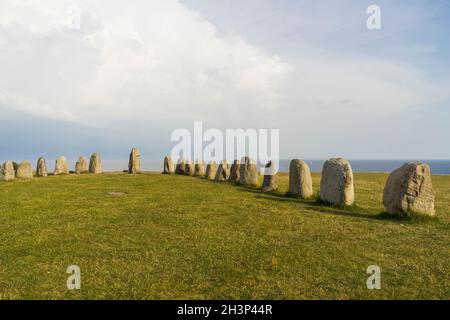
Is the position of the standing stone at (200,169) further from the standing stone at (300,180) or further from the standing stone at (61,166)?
the standing stone at (300,180)

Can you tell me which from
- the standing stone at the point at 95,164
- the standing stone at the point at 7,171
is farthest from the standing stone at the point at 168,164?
the standing stone at the point at 7,171

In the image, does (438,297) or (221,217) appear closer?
(438,297)

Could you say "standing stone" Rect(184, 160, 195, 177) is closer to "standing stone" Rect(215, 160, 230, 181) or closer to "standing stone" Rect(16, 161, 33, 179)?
"standing stone" Rect(215, 160, 230, 181)

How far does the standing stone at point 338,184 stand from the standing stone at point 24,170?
24.2 m

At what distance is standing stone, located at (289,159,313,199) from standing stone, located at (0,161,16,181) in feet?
71.8

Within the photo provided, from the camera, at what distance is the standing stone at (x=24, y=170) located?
30422mm

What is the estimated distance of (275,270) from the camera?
8.52m

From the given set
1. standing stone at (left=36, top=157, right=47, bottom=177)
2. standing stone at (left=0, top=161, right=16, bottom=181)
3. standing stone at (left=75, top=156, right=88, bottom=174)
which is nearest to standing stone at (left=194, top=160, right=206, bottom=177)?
standing stone at (left=75, top=156, right=88, bottom=174)

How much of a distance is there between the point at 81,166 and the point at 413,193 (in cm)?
3188

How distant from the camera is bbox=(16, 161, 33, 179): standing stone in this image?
3042 centimetres

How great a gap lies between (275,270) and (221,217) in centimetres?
636

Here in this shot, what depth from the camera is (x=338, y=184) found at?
17609 millimetres

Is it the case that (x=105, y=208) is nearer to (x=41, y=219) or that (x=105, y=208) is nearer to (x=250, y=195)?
(x=41, y=219)
